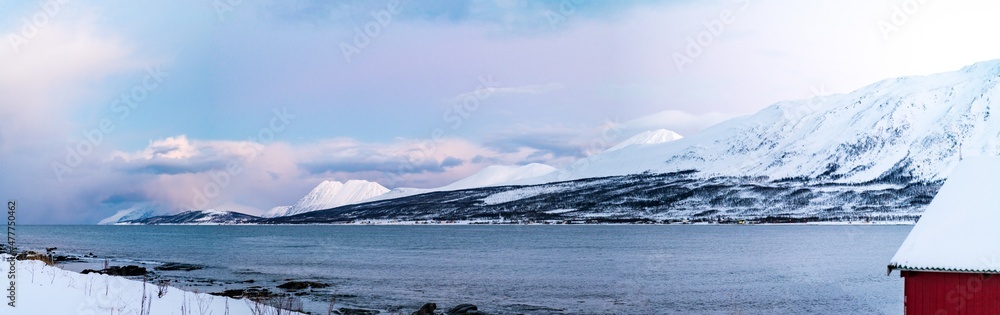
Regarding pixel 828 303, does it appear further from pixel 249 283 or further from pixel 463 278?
pixel 249 283

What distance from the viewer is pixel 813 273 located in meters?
64.9

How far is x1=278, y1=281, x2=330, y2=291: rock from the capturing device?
4862cm

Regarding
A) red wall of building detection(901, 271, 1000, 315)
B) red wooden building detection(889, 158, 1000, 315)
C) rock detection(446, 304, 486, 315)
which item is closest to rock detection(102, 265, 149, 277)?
rock detection(446, 304, 486, 315)

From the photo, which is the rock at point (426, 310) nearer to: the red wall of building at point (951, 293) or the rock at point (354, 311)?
the rock at point (354, 311)

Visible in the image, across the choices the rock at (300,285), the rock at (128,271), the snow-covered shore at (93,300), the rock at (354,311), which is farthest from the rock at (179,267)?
the snow-covered shore at (93,300)

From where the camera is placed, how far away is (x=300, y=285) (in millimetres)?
50156

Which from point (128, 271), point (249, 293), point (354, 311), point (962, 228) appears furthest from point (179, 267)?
point (962, 228)

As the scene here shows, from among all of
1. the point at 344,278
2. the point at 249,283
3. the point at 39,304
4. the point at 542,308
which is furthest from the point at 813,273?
the point at 39,304

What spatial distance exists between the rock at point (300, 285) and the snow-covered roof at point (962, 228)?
37.3m

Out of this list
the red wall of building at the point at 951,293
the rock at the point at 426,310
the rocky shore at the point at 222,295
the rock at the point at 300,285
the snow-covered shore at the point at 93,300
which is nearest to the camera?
the red wall of building at the point at 951,293

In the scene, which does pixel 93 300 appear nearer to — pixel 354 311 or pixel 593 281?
pixel 354 311

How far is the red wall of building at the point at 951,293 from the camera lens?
60.4ft

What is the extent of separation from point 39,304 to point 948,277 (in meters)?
22.5

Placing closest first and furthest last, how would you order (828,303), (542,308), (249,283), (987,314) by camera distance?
(987,314) → (542,308) → (828,303) → (249,283)
